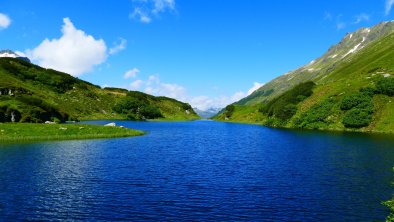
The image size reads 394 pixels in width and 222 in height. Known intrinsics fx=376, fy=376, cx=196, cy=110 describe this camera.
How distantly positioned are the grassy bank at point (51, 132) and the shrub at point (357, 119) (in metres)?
84.6

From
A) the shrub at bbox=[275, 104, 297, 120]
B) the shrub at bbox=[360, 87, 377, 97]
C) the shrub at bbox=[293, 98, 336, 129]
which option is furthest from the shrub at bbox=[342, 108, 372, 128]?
the shrub at bbox=[275, 104, 297, 120]

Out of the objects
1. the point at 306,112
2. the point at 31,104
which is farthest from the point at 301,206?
the point at 306,112

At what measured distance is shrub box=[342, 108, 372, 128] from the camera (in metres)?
141

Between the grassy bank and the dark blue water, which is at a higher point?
the grassy bank

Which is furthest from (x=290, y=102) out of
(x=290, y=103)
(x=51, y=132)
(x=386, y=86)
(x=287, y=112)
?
(x=51, y=132)

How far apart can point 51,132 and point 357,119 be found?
108 meters

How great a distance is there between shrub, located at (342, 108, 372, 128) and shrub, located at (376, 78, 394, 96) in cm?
1480

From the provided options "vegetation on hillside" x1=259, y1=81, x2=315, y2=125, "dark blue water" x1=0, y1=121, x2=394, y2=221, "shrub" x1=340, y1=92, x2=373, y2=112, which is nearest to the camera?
"dark blue water" x1=0, y1=121, x2=394, y2=221

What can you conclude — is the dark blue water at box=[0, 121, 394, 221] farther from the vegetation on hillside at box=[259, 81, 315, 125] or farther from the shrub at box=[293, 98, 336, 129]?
the vegetation on hillside at box=[259, 81, 315, 125]

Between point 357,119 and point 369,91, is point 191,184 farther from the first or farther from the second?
point 369,91

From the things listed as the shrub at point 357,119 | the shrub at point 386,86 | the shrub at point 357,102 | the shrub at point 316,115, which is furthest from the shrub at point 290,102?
the shrub at point 386,86

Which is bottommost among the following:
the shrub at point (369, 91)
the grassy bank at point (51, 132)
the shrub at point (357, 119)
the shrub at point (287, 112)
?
the grassy bank at point (51, 132)

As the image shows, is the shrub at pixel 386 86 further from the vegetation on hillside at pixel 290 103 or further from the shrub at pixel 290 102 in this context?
the shrub at pixel 290 102

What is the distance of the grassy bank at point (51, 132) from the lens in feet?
307
